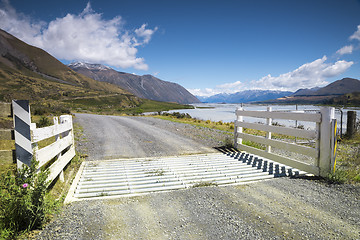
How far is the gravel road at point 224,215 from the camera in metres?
2.83

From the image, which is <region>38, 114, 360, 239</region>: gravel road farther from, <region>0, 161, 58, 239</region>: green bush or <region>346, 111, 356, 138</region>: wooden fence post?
<region>346, 111, 356, 138</region>: wooden fence post

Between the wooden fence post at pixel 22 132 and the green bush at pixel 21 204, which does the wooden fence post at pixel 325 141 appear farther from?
the wooden fence post at pixel 22 132

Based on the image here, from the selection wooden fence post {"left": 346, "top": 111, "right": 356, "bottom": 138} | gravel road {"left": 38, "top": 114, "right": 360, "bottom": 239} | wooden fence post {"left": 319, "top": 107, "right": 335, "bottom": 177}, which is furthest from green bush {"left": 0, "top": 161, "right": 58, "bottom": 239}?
wooden fence post {"left": 346, "top": 111, "right": 356, "bottom": 138}

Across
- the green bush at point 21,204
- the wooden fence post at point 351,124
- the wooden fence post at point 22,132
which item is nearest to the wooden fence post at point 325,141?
the green bush at point 21,204

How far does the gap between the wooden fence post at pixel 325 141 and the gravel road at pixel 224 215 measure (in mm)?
423

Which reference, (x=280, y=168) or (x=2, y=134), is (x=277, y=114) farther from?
(x=2, y=134)

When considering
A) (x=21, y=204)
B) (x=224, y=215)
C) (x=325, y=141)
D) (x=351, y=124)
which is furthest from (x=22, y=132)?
(x=351, y=124)

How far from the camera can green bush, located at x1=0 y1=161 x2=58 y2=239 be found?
265 cm

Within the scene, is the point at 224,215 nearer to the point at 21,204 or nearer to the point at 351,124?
the point at 21,204

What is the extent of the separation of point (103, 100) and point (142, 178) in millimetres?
92074

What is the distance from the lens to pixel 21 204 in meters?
2.67

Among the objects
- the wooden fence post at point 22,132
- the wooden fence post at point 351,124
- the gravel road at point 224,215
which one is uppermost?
the wooden fence post at point 22,132

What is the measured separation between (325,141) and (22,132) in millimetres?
6052

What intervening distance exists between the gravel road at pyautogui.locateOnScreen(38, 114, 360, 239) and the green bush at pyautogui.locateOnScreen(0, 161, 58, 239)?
0.80 ft
